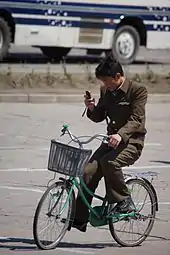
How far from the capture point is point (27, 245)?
7910 mm

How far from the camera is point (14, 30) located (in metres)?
22.5

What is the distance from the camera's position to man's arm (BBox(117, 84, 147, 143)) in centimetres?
757

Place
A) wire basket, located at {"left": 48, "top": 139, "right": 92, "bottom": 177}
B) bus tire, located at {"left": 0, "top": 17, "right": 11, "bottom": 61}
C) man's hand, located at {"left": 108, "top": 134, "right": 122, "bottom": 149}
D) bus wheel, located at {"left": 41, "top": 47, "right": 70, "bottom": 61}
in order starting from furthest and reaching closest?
bus wheel, located at {"left": 41, "top": 47, "right": 70, "bottom": 61} → bus tire, located at {"left": 0, "top": 17, "right": 11, "bottom": 61} → man's hand, located at {"left": 108, "top": 134, "right": 122, "bottom": 149} → wire basket, located at {"left": 48, "top": 139, "right": 92, "bottom": 177}

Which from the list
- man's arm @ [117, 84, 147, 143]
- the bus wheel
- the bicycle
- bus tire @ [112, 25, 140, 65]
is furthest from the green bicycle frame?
the bus wheel

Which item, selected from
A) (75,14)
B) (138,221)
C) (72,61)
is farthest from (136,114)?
(72,61)

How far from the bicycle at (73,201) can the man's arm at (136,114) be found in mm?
193

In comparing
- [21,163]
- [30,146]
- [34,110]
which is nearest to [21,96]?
[34,110]

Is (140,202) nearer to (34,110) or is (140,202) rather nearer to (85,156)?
(85,156)

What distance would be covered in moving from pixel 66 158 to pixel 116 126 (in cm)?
61

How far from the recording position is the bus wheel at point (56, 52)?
81.6ft

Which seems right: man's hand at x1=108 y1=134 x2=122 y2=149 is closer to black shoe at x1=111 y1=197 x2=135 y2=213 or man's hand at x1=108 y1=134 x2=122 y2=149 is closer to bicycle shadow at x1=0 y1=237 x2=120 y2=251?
black shoe at x1=111 y1=197 x2=135 y2=213

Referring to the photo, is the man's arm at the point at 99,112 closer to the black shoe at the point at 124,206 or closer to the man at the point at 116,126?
the man at the point at 116,126

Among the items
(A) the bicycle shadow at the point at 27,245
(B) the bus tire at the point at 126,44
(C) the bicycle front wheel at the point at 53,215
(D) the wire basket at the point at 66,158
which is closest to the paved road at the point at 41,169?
(A) the bicycle shadow at the point at 27,245

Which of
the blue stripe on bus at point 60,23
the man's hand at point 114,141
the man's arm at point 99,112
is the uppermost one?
the man's arm at point 99,112
